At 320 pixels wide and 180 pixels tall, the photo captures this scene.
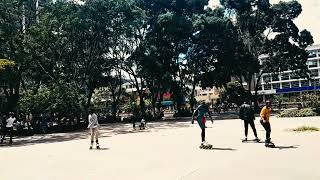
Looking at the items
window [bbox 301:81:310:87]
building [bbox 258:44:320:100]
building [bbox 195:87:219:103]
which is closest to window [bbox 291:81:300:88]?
building [bbox 258:44:320:100]

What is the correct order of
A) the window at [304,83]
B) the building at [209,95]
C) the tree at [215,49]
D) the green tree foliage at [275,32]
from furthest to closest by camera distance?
the building at [209,95]
the window at [304,83]
the green tree foliage at [275,32]
the tree at [215,49]

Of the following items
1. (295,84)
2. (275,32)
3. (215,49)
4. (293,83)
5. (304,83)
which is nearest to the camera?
(215,49)

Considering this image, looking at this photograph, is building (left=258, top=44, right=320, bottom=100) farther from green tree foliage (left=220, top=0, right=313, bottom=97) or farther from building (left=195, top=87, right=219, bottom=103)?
green tree foliage (left=220, top=0, right=313, bottom=97)

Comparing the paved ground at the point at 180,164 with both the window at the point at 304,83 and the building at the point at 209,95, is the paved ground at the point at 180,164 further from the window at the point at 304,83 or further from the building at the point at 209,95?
the window at the point at 304,83

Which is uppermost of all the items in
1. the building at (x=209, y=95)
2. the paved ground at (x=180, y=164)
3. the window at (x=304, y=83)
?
the window at (x=304, y=83)

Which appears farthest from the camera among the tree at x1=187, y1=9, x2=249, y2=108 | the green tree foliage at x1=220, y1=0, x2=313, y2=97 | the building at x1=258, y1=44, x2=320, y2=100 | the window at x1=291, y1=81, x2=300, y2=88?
the window at x1=291, y1=81, x2=300, y2=88

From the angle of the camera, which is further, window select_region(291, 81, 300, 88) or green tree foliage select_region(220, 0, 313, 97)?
window select_region(291, 81, 300, 88)

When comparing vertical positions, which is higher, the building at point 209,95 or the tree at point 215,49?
the tree at point 215,49

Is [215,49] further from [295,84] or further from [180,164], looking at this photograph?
[295,84]

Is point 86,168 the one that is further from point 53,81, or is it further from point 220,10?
point 220,10

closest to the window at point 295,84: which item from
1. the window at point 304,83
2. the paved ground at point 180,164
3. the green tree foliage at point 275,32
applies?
the window at point 304,83

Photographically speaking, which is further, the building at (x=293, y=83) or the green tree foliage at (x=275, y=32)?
the building at (x=293, y=83)

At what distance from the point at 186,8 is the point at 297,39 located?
14.1m

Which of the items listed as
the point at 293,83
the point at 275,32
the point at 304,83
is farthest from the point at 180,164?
the point at 293,83
